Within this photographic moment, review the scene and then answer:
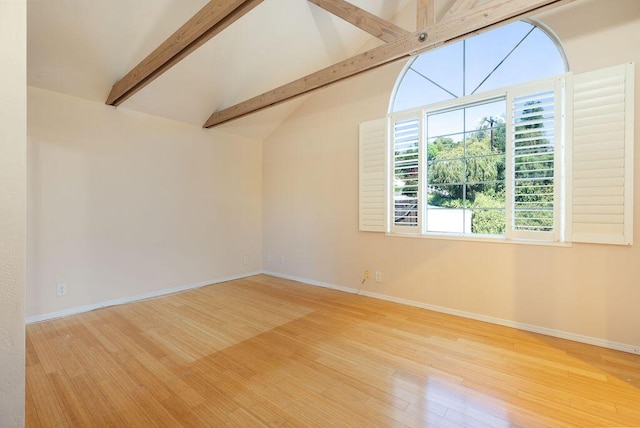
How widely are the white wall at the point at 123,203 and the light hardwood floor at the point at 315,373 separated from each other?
0.55 metres

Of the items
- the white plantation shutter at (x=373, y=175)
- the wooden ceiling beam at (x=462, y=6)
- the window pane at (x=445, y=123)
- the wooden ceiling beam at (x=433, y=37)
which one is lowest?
the white plantation shutter at (x=373, y=175)

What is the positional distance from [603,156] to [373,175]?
2.21 metres

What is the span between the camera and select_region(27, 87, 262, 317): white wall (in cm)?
307

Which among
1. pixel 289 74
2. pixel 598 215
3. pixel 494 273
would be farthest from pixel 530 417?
pixel 289 74

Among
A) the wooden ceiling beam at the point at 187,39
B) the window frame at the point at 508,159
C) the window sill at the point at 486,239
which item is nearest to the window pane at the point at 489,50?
the window frame at the point at 508,159

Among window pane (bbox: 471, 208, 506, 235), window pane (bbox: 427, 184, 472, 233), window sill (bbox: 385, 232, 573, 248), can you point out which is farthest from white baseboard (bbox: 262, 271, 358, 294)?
window pane (bbox: 471, 208, 506, 235)

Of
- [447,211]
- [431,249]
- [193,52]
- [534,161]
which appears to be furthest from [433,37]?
[193,52]

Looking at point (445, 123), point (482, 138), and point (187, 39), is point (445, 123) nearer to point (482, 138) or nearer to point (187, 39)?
point (482, 138)

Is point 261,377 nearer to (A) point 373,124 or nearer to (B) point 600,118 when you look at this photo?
(A) point 373,124

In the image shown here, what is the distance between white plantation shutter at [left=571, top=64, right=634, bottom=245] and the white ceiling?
230 centimetres

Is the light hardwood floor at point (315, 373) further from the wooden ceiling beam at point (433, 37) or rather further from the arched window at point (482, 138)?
the wooden ceiling beam at point (433, 37)

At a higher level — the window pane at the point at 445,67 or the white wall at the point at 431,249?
the window pane at the point at 445,67

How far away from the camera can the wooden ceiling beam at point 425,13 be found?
7.34 feet

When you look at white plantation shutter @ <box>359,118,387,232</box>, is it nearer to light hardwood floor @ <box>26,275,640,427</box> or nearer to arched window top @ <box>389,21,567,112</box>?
arched window top @ <box>389,21,567,112</box>
